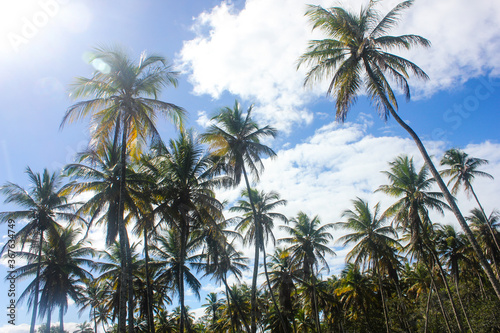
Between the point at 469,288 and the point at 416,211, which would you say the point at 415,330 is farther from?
the point at 416,211

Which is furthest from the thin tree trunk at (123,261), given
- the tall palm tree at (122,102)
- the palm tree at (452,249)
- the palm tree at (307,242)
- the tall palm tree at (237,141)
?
the palm tree at (452,249)

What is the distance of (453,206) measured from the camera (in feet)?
34.4

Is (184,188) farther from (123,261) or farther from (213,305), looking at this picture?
(213,305)

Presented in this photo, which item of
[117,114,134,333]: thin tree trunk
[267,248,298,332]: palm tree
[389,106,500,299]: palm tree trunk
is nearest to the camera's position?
[389,106,500,299]: palm tree trunk

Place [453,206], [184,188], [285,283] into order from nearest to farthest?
[453,206] < [184,188] < [285,283]

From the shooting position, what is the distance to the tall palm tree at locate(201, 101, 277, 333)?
2030cm

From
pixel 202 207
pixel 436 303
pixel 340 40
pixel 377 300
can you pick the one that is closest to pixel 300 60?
pixel 340 40

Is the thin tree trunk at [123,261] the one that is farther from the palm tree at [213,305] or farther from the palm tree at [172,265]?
the palm tree at [213,305]

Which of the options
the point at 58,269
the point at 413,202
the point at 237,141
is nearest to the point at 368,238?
the point at 413,202

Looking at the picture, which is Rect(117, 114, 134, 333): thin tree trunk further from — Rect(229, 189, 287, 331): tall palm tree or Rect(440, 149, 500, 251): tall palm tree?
Rect(440, 149, 500, 251): tall palm tree

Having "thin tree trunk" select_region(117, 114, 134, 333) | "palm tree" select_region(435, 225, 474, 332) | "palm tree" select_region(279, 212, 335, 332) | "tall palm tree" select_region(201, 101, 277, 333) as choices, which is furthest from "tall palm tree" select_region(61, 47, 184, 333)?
"palm tree" select_region(435, 225, 474, 332)

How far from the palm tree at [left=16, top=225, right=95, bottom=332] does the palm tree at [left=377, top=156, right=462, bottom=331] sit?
24.2 m

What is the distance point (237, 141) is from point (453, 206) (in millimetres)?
13346

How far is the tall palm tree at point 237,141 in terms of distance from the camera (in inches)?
Answer: 799
